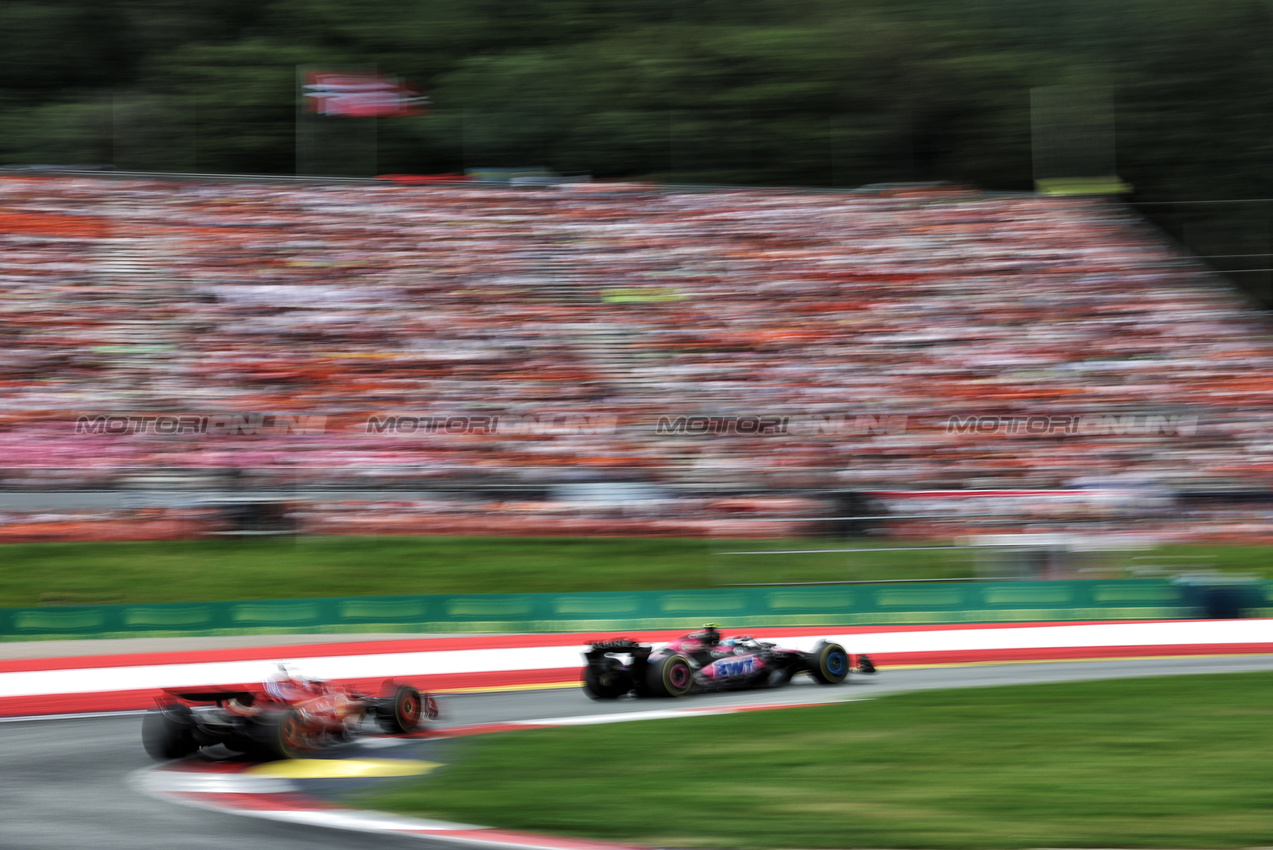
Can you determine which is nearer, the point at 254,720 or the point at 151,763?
the point at 254,720

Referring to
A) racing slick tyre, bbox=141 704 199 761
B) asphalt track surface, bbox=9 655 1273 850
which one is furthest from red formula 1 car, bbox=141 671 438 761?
asphalt track surface, bbox=9 655 1273 850

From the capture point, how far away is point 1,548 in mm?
16312

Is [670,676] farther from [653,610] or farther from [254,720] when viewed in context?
[653,610]

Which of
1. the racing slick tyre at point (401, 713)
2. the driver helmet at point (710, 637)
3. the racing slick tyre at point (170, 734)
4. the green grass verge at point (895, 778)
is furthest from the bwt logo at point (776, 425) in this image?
the racing slick tyre at point (170, 734)

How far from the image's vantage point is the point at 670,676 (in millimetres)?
10312

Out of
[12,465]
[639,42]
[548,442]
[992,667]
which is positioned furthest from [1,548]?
[639,42]

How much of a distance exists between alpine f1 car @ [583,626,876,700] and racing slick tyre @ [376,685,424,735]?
5.53 feet

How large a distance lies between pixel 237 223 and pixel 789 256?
9.09 meters

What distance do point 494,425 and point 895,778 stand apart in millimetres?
12456

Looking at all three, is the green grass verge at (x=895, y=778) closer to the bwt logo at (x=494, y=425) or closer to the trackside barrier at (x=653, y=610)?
the trackside barrier at (x=653, y=610)

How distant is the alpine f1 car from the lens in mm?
10281

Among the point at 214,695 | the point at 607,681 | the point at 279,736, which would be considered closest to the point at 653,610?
the point at 607,681

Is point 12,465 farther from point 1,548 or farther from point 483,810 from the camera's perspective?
point 483,810

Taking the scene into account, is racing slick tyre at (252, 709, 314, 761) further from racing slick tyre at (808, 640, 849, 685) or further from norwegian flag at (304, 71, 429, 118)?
norwegian flag at (304, 71, 429, 118)
